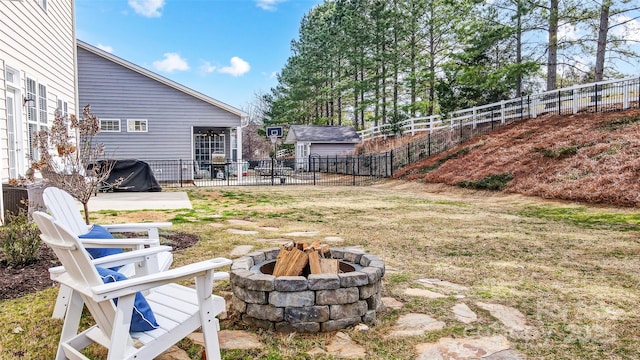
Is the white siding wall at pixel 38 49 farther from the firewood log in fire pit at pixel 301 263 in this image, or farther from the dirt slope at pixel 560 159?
the dirt slope at pixel 560 159

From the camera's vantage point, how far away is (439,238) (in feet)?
19.5

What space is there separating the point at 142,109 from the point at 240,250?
1362 centimetres

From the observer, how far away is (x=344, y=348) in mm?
2623

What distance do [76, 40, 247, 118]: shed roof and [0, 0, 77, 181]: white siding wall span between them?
3.74m

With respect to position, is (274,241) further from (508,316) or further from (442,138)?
(442,138)

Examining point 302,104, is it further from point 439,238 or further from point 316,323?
point 316,323

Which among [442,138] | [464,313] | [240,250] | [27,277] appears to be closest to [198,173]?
[442,138]

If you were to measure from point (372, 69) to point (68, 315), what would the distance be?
3023 centimetres

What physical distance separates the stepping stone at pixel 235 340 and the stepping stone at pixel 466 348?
1011 mm

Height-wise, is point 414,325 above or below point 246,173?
below

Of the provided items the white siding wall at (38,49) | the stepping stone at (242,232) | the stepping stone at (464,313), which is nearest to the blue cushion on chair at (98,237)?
the stepping stone at (464,313)

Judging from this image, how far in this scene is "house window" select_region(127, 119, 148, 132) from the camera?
656 inches

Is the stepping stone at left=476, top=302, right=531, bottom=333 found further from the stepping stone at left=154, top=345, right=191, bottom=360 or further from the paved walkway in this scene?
the paved walkway

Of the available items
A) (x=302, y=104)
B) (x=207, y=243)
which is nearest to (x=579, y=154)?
(x=207, y=243)
